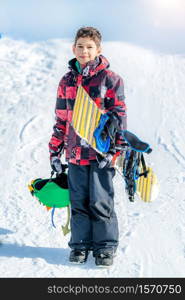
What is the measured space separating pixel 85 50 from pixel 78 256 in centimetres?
133

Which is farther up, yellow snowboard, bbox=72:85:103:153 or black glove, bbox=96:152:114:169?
yellow snowboard, bbox=72:85:103:153

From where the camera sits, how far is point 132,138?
3424mm

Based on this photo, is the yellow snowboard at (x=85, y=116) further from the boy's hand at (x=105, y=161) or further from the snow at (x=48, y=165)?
the snow at (x=48, y=165)

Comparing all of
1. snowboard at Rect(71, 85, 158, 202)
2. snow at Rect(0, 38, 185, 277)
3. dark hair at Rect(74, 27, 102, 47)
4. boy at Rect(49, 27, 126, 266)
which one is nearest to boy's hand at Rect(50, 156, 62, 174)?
Answer: boy at Rect(49, 27, 126, 266)

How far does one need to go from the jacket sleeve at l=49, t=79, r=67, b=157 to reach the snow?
72 cm

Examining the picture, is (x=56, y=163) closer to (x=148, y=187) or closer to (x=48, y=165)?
(x=148, y=187)

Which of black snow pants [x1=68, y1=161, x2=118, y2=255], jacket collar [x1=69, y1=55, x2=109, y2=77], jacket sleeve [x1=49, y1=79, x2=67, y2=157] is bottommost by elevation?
black snow pants [x1=68, y1=161, x2=118, y2=255]

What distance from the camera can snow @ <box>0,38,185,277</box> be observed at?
12.2 feet

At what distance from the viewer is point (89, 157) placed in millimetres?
3562

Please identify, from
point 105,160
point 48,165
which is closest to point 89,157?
point 105,160

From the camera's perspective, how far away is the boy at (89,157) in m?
3.52

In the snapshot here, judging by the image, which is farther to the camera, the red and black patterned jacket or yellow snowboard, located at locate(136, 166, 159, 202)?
yellow snowboard, located at locate(136, 166, 159, 202)

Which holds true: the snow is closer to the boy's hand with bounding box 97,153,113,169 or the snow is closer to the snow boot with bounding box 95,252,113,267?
the snow boot with bounding box 95,252,113,267

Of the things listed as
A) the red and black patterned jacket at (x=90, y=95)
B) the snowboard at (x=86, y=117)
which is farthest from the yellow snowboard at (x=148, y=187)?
the red and black patterned jacket at (x=90, y=95)
